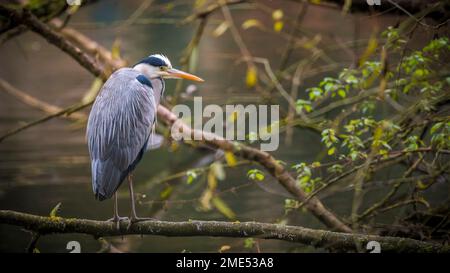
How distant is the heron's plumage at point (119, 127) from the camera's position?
2.61m

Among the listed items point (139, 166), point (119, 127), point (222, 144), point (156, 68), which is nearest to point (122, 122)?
point (119, 127)

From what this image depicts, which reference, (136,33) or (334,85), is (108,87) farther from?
(136,33)

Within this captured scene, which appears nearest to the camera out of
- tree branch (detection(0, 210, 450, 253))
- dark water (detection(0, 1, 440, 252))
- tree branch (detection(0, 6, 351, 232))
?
tree branch (detection(0, 210, 450, 253))

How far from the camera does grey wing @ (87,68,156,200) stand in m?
2.61

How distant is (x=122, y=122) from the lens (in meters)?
2.82

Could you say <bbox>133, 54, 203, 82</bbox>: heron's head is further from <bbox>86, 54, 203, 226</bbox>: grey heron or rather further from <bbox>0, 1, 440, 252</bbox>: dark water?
<bbox>0, 1, 440, 252</bbox>: dark water

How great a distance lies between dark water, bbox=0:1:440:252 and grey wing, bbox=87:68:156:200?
46 cm

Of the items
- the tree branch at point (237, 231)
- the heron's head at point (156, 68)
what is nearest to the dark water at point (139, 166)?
the heron's head at point (156, 68)

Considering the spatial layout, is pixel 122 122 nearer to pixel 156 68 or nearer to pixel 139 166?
pixel 156 68

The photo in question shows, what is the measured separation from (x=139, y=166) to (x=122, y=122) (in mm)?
3339

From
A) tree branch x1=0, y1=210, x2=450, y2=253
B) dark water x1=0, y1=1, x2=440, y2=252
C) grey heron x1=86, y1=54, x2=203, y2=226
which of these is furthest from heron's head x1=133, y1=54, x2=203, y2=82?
tree branch x1=0, y1=210, x2=450, y2=253

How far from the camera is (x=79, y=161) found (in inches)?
242

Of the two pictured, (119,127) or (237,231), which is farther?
(119,127)
